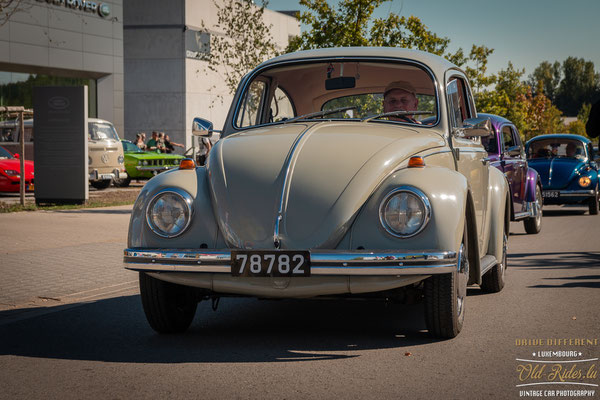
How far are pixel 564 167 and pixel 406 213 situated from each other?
48.1 ft

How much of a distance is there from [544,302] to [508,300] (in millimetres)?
292

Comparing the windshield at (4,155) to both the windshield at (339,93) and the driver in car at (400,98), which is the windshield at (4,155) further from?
the driver in car at (400,98)

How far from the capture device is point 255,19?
28953 mm

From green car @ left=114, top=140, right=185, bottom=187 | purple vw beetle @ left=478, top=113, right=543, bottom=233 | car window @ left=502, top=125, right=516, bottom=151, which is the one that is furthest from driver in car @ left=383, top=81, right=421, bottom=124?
green car @ left=114, top=140, right=185, bottom=187

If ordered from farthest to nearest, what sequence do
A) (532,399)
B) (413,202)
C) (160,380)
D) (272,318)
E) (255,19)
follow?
(255,19) → (272,318) → (413,202) → (160,380) → (532,399)

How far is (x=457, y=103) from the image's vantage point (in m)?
6.88

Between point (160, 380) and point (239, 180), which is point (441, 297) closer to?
point (239, 180)

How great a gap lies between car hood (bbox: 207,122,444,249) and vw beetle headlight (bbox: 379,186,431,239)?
0.18 metres

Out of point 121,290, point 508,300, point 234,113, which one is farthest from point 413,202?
point 121,290

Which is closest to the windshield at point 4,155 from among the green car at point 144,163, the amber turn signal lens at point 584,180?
the green car at point 144,163

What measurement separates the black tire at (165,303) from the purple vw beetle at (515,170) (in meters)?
7.51

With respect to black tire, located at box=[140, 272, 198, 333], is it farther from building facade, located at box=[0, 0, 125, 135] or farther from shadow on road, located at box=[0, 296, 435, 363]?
building facade, located at box=[0, 0, 125, 135]

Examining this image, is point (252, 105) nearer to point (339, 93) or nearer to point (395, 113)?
point (339, 93)

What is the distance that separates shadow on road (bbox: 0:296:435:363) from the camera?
5027 millimetres
